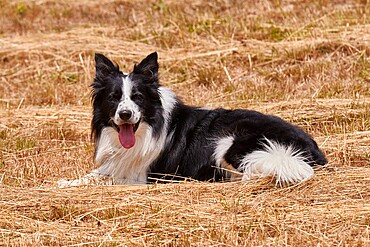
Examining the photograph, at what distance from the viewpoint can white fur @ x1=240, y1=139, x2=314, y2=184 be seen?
5621 millimetres

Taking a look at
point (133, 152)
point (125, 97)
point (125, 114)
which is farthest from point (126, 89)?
point (133, 152)

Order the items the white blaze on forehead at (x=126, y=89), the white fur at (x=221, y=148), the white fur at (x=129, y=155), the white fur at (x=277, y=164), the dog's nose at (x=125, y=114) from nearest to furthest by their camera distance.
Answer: the white fur at (x=277, y=164)
the dog's nose at (x=125, y=114)
the white blaze on forehead at (x=126, y=89)
the white fur at (x=221, y=148)
the white fur at (x=129, y=155)

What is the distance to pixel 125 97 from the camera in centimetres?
607

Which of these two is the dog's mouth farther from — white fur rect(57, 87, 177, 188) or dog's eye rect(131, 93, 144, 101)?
dog's eye rect(131, 93, 144, 101)

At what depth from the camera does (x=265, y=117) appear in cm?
633

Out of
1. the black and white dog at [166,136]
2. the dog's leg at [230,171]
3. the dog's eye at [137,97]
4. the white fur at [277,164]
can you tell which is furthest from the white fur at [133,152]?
the white fur at [277,164]

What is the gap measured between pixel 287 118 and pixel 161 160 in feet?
6.49

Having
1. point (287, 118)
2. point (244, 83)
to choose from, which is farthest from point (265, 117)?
point (244, 83)

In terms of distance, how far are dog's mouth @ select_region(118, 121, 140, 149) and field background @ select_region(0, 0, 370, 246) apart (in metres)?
0.58

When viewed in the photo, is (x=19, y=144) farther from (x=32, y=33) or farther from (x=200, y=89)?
(x=32, y=33)

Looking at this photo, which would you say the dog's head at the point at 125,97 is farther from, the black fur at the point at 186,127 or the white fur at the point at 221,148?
the white fur at the point at 221,148

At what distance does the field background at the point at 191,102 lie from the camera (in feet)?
15.8

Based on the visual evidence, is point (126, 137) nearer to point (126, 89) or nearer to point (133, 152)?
point (133, 152)

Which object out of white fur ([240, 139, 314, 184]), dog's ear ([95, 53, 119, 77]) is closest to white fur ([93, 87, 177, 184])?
dog's ear ([95, 53, 119, 77])
